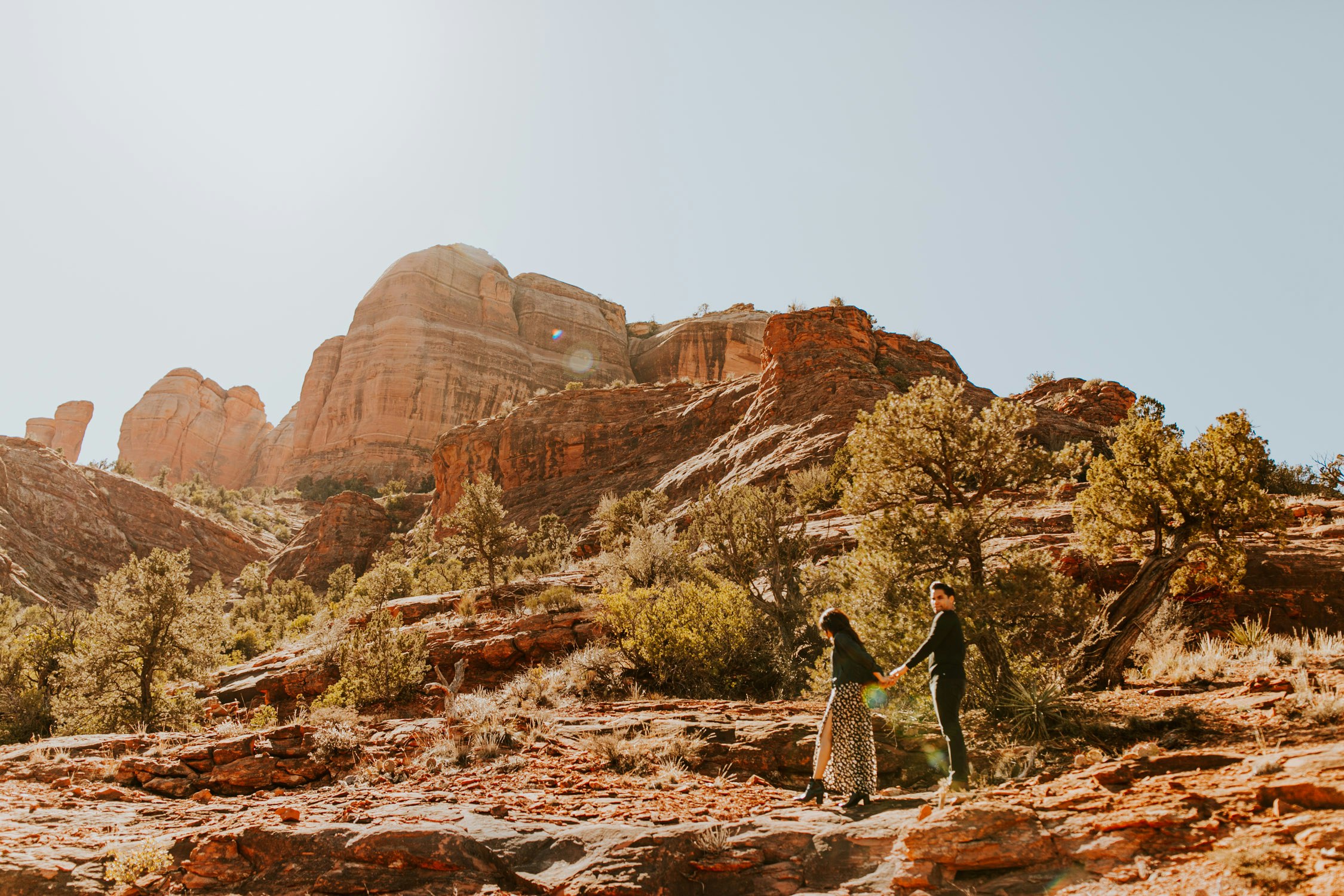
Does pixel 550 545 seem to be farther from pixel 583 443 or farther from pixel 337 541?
pixel 337 541

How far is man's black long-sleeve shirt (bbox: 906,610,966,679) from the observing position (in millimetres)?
6297

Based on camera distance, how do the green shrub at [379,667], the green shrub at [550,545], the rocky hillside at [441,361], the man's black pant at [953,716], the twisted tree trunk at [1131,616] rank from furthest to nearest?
the rocky hillside at [441,361], the green shrub at [550,545], the green shrub at [379,667], the twisted tree trunk at [1131,616], the man's black pant at [953,716]

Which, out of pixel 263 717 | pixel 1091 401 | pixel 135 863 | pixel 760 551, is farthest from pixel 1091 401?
pixel 135 863

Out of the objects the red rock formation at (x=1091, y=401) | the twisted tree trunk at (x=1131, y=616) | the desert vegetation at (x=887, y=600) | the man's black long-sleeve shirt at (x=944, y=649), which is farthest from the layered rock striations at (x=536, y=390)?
the man's black long-sleeve shirt at (x=944, y=649)

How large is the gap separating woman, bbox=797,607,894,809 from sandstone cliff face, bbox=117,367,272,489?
103212mm

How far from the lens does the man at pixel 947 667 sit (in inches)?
239

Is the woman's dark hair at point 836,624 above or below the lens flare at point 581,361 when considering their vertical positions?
below

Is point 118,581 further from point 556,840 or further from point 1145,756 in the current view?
point 1145,756

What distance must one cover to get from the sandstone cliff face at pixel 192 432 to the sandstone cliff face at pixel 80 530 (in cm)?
4075

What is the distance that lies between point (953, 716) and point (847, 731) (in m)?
0.97

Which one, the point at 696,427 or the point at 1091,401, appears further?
the point at 696,427

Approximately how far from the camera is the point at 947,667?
6.29m

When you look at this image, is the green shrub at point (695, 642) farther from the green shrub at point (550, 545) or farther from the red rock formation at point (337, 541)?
the red rock formation at point (337, 541)

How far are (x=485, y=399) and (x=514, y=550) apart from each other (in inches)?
1622
